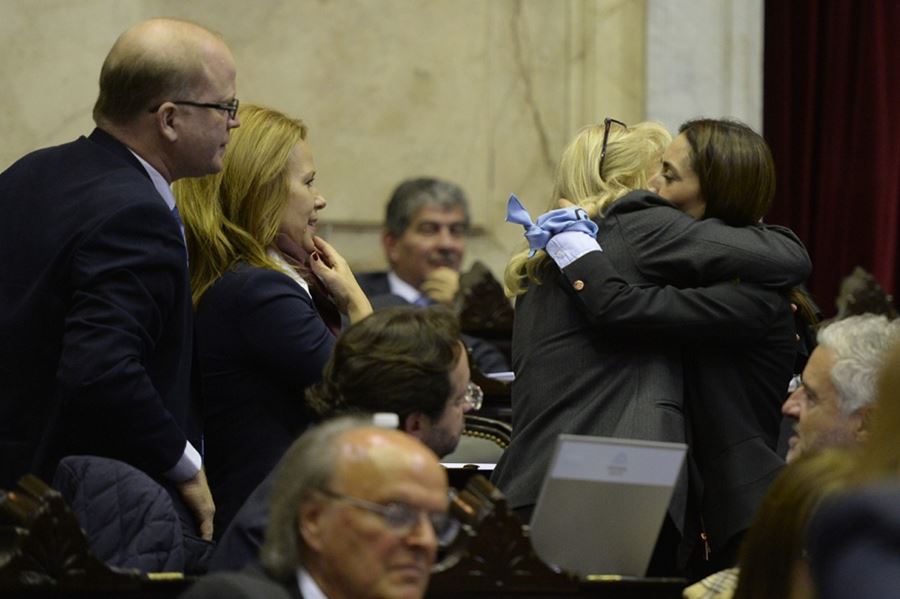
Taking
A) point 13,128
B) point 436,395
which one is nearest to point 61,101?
point 13,128

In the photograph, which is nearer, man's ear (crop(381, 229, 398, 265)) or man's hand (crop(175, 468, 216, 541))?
man's hand (crop(175, 468, 216, 541))

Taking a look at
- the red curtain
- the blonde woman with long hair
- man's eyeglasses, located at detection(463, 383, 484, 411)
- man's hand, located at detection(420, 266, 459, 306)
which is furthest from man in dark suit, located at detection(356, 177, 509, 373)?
man's eyeglasses, located at detection(463, 383, 484, 411)

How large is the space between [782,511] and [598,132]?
6.33 feet

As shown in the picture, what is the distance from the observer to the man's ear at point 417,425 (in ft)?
10.3

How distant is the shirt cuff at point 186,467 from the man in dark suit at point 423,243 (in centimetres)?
323

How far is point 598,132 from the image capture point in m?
4.24

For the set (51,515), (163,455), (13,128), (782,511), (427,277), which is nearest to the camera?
(782,511)

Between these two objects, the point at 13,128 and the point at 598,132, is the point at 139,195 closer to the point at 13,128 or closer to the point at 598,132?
the point at 598,132

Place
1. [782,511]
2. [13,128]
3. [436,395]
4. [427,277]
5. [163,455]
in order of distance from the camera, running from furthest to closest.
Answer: [427,277] < [13,128] < [163,455] < [436,395] < [782,511]

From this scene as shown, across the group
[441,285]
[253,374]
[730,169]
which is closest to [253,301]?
[253,374]

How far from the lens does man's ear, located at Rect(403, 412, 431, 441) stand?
3.15 meters

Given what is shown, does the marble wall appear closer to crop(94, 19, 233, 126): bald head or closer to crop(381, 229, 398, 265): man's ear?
crop(381, 229, 398, 265): man's ear

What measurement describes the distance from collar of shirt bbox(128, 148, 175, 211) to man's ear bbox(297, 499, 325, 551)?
1.46m

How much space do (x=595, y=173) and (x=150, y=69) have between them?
113 cm
